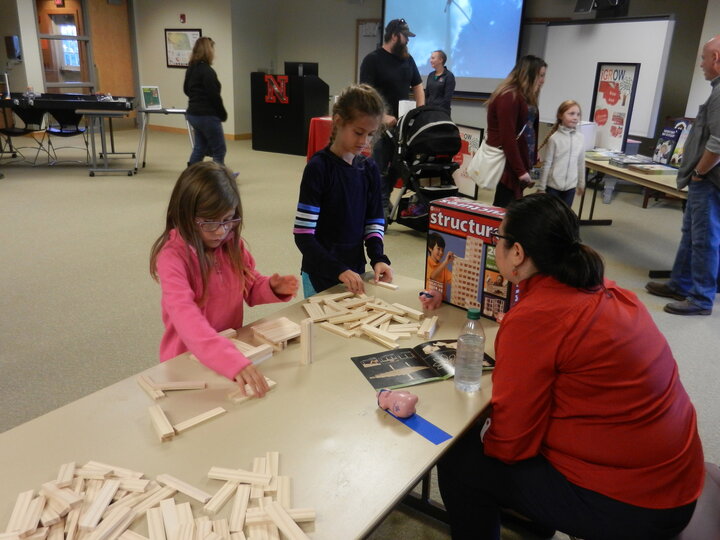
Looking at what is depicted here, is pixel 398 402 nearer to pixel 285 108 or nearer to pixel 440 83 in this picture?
pixel 440 83

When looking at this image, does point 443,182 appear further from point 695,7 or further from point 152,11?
point 152,11

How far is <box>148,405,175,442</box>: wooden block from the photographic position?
1.27 meters

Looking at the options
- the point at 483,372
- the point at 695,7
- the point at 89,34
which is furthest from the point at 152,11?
the point at 483,372

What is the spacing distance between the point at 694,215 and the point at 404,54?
287 centimetres

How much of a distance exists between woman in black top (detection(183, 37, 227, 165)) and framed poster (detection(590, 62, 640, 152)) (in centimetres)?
445

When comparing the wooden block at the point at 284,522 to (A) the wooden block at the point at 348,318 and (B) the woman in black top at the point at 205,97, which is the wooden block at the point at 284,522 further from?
(B) the woman in black top at the point at 205,97

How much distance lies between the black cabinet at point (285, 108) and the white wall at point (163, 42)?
130 cm

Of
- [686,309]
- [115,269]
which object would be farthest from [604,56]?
[115,269]

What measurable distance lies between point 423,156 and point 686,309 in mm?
2420

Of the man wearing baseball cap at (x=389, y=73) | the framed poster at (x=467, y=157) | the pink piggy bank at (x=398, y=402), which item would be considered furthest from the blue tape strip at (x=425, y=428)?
the framed poster at (x=467, y=157)

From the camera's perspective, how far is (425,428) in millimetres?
1346

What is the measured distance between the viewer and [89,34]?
11.6m

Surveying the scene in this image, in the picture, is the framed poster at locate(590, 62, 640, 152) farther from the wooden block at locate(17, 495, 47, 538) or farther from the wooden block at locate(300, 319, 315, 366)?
the wooden block at locate(17, 495, 47, 538)

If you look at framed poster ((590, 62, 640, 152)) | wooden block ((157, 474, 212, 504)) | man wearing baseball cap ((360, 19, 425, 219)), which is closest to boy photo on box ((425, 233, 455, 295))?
wooden block ((157, 474, 212, 504))
